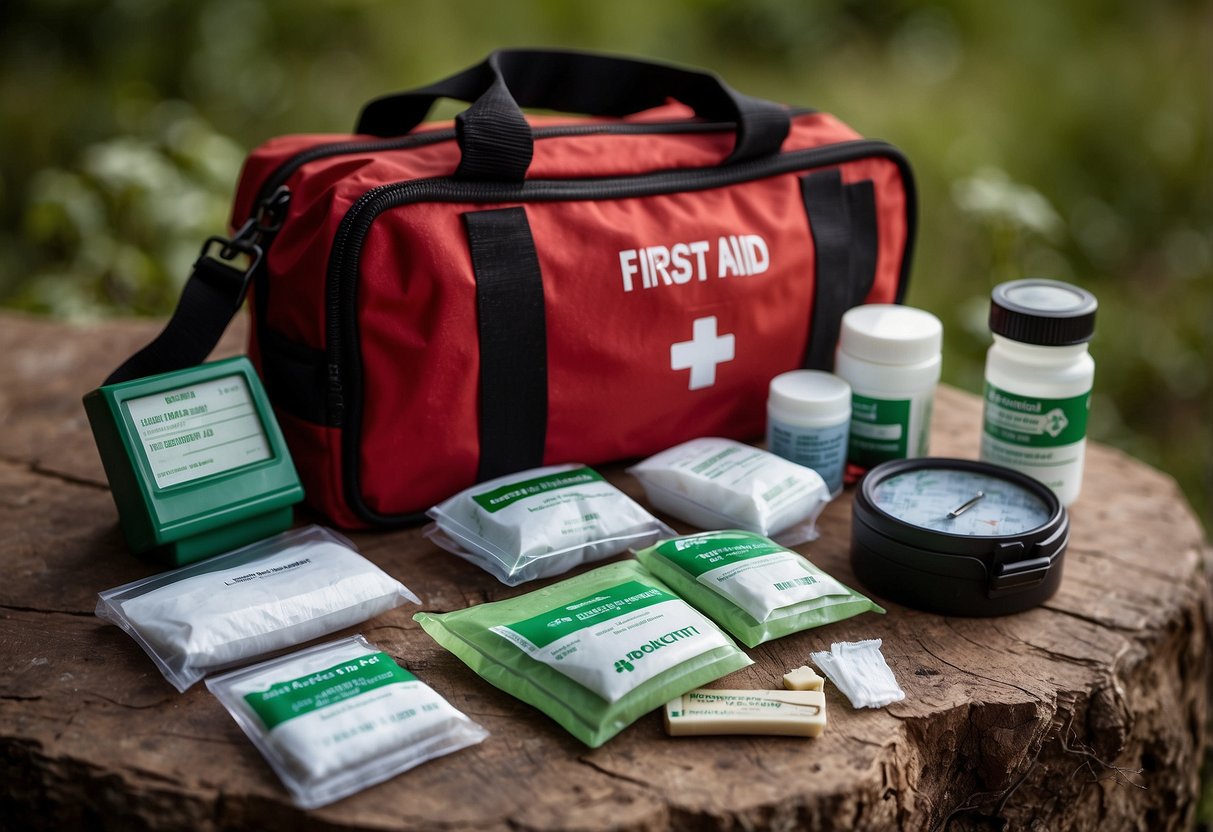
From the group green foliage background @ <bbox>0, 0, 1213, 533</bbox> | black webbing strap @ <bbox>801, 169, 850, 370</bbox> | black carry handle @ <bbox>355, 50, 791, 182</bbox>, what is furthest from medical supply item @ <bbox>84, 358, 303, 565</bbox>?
green foliage background @ <bbox>0, 0, 1213, 533</bbox>

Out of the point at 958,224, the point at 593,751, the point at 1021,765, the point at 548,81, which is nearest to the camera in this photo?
the point at 593,751

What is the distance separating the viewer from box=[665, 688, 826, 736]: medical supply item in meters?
1.02

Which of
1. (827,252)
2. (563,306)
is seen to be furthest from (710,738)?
(827,252)

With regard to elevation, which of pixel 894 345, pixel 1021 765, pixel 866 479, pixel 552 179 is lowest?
pixel 1021 765

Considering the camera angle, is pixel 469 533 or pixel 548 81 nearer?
pixel 469 533

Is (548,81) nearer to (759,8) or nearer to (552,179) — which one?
(552,179)

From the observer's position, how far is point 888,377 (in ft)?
4.71

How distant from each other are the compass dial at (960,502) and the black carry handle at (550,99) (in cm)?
48

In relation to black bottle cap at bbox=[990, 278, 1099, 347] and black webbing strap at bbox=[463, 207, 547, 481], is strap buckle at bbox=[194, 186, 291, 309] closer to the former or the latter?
black webbing strap at bbox=[463, 207, 547, 481]

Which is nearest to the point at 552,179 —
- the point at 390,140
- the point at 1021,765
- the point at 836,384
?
the point at 390,140

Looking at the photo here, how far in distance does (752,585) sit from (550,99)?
760 mm

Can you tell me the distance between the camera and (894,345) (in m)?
1.41

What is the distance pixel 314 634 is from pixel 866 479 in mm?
623

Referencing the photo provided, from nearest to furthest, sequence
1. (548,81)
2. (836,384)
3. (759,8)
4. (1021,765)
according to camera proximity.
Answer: (1021,765) < (836,384) < (548,81) < (759,8)
